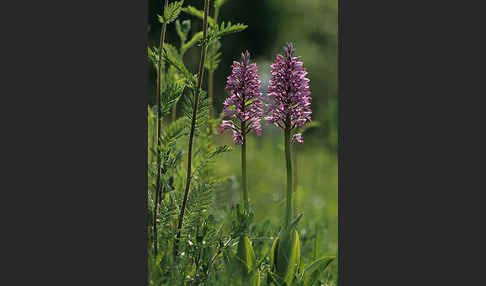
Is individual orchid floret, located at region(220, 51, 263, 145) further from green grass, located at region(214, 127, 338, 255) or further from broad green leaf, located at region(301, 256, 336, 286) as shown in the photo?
broad green leaf, located at region(301, 256, 336, 286)

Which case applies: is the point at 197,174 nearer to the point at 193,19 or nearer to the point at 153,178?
the point at 153,178

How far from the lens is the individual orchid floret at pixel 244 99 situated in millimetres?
3029

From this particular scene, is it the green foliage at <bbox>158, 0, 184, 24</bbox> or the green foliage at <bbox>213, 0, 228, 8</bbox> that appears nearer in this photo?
the green foliage at <bbox>158, 0, 184, 24</bbox>

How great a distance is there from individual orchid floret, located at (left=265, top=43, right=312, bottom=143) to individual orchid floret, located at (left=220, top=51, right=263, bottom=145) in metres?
0.07

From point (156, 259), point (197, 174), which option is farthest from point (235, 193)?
point (156, 259)

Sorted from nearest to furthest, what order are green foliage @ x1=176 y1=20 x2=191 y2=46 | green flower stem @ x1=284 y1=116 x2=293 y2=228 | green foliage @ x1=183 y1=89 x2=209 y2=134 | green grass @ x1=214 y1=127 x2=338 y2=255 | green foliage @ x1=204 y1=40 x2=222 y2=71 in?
green foliage @ x1=183 y1=89 x2=209 y2=134
green flower stem @ x1=284 y1=116 x2=293 y2=228
green foliage @ x1=204 y1=40 x2=222 y2=71
green foliage @ x1=176 y1=20 x2=191 y2=46
green grass @ x1=214 y1=127 x2=338 y2=255

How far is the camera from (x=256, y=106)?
120 inches

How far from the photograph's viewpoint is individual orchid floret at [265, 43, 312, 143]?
3037 mm

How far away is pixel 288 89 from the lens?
3045 mm

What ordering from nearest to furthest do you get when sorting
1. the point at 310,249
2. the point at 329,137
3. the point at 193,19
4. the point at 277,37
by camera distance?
the point at 277,37, the point at 193,19, the point at 310,249, the point at 329,137

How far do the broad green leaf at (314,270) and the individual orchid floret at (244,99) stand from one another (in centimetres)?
81

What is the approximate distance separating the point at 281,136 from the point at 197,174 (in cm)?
55

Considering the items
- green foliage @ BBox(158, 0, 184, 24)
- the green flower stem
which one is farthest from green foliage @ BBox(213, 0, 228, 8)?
the green flower stem

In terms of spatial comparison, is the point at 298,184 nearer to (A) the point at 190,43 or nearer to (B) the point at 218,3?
(A) the point at 190,43
